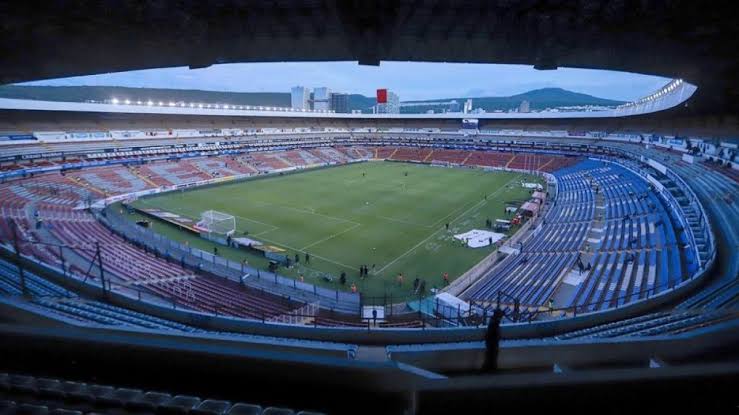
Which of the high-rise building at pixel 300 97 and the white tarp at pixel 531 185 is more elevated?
the high-rise building at pixel 300 97

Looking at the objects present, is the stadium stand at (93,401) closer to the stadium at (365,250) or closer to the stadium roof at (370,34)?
the stadium at (365,250)

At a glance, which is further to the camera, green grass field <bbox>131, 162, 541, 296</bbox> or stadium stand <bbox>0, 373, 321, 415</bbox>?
green grass field <bbox>131, 162, 541, 296</bbox>

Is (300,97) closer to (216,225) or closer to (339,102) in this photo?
(339,102)

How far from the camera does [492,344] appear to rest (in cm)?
400

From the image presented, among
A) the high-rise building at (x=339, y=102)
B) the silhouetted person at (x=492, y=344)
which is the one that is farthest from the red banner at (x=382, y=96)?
the high-rise building at (x=339, y=102)

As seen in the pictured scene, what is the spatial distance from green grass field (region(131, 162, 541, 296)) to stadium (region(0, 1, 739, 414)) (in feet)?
0.83

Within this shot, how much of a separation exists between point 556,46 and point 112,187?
130 ft

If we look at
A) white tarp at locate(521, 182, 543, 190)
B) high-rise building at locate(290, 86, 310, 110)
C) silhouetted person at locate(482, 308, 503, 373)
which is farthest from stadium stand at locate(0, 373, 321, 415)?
high-rise building at locate(290, 86, 310, 110)

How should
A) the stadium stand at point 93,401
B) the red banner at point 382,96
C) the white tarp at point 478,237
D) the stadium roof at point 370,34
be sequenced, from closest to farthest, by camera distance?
1. the stadium stand at point 93,401
2. the stadium roof at point 370,34
3. the white tarp at point 478,237
4. the red banner at point 382,96

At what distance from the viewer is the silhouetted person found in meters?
3.82

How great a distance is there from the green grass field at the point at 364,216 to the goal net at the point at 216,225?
797 millimetres

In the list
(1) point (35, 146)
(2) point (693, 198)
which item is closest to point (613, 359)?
(2) point (693, 198)

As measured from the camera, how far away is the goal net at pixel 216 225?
78.8 feet

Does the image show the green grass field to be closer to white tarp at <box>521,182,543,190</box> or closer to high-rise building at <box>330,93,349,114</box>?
white tarp at <box>521,182,543,190</box>
